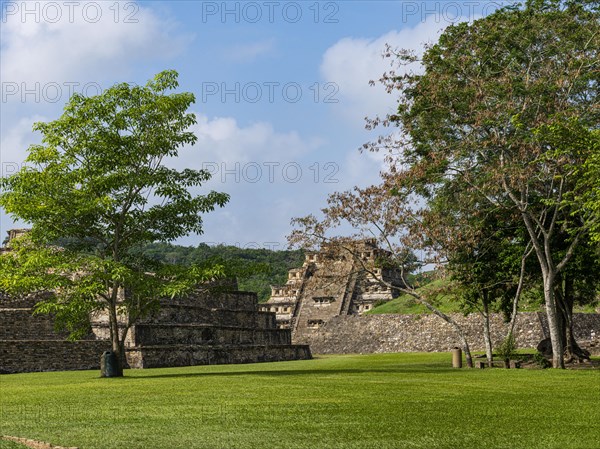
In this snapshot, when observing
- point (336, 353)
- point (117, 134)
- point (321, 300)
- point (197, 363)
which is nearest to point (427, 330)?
point (336, 353)

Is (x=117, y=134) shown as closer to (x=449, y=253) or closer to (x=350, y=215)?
(x=350, y=215)

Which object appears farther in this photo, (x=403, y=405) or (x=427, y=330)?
(x=427, y=330)

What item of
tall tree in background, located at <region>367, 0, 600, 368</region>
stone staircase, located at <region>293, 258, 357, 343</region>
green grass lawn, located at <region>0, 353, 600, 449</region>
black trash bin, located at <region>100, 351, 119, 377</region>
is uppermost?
tall tree in background, located at <region>367, 0, 600, 368</region>

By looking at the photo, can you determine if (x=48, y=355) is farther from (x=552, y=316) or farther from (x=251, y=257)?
(x=251, y=257)

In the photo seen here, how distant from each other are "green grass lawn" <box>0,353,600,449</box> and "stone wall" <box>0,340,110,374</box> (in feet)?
40.7

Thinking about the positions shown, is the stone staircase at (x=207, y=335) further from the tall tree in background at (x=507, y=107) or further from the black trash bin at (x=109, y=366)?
the tall tree in background at (x=507, y=107)

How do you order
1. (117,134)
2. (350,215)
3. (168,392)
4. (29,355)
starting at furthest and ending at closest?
(29,355) → (350,215) → (117,134) → (168,392)

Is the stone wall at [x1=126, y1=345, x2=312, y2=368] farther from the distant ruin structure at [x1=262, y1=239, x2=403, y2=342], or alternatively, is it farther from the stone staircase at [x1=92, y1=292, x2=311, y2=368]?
the distant ruin structure at [x1=262, y1=239, x2=403, y2=342]

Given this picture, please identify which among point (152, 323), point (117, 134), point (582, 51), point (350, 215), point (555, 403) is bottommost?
point (555, 403)

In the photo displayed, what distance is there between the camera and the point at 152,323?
131 feet

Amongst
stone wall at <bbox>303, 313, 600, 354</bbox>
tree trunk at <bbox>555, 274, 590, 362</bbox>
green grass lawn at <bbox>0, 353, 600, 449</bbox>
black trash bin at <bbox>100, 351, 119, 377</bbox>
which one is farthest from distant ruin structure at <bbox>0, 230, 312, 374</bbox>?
tree trunk at <bbox>555, 274, 590, 362</bbox>

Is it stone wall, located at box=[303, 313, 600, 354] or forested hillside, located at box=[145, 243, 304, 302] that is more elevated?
forested hillside, located at box=[145, 243, 304, 302]

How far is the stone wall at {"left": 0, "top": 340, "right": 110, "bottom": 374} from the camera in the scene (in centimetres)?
3191

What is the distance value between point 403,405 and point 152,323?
2730cm
